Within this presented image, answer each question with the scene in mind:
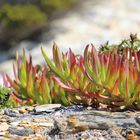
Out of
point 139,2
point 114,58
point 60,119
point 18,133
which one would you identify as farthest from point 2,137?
point 139,2

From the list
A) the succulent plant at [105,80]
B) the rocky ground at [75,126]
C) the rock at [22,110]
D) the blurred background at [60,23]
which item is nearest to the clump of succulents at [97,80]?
the succulent plant at [105,80]

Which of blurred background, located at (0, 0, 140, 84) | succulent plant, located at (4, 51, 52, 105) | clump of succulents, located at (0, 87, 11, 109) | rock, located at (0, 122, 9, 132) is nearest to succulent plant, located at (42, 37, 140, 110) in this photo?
succulent plant, located at (4, 51, 52, 105)

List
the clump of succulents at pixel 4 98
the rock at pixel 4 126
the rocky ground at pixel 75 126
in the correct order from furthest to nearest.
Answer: the clump of succulents at pixel 4 98 < the rock at pixel 4 126 < the rocky ground at pixel 75 126

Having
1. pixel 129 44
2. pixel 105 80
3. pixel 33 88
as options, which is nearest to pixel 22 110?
pixel 33 88

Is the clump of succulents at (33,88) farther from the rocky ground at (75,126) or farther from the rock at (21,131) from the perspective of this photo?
the rock at (21,131)

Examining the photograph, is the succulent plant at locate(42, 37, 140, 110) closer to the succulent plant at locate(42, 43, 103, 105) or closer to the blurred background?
the succulent plant at locate(42, 43, 103, 105)

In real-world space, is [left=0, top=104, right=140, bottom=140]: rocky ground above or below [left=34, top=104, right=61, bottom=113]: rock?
below

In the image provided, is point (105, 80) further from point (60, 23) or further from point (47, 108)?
point (60, 23)
